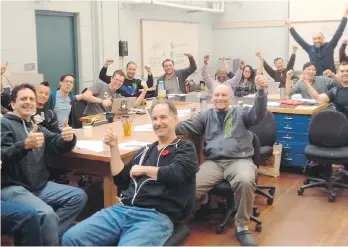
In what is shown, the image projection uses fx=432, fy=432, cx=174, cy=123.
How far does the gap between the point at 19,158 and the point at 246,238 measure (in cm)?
167

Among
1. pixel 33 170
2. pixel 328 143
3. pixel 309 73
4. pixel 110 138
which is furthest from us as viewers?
pixel 309 73

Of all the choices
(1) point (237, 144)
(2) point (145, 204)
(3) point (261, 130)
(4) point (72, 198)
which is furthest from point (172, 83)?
(2) point (145, 204)

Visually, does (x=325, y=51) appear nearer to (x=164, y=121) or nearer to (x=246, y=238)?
(x=246, y=238)

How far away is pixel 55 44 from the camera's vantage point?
6062 mm

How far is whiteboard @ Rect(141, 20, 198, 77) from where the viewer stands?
7.59 metres

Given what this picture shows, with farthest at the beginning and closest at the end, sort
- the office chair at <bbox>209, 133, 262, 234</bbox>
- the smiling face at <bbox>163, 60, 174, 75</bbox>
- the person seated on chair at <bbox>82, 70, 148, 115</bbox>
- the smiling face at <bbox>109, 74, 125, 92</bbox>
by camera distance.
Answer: the smiling face at <bbox>163, 60, 174, 75</bbox>, the smiling face at <bbox>109, 74, 125, 92</bbox>, the person seated on chair at <bbox>82, 70, 148, 115</bbox>, the office chair at <bbox>209, 133, 262, 234</bbox>

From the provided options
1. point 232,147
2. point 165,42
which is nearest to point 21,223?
point 232,147

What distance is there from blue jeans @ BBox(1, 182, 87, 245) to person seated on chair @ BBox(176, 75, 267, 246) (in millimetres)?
930

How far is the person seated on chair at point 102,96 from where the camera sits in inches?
187

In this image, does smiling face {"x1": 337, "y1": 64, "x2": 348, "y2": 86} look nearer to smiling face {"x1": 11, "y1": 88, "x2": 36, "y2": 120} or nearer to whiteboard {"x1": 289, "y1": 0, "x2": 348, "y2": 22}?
smiling face {"x1": 11, "y1": 88, "x2": 36, "y2": 120}

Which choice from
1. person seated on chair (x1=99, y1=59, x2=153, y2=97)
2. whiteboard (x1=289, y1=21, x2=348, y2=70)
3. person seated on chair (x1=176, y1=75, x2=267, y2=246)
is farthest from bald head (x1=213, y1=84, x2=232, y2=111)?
whiteboard (x1=289, y1=21, x2=348, y2=70)

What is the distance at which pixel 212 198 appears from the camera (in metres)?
4.05

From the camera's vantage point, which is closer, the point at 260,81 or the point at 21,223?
the point at 21,223

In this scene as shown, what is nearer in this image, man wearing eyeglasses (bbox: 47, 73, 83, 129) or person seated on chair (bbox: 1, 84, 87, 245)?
person seated on chair (bbox: 1, 84, 87, 245)
